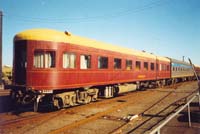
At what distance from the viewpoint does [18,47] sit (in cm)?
1246

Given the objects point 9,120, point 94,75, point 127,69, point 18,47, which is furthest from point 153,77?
point 9,120

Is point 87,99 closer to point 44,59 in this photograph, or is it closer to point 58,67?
point 58,67

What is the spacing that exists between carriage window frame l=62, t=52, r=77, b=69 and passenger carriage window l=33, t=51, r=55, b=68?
62 cm

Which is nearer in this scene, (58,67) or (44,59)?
(44,59)

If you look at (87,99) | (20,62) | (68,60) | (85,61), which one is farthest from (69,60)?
(87,99)

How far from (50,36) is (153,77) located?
1643cm

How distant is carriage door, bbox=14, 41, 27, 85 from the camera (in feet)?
39.5

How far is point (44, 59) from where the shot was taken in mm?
11852

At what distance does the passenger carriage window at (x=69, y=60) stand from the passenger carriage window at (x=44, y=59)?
70 cm

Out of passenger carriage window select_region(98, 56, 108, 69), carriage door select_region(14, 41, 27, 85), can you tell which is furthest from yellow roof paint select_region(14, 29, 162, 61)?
passenger carriage window select_region(98, 56, 108, 69)

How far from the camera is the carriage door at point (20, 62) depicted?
12055mm

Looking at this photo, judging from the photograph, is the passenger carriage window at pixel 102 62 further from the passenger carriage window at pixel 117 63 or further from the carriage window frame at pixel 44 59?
the carriage window frame at pixel 44 59

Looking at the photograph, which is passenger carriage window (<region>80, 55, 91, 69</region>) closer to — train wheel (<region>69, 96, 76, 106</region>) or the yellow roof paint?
the yellow roof paint

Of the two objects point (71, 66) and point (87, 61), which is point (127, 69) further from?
point (71, 66)
